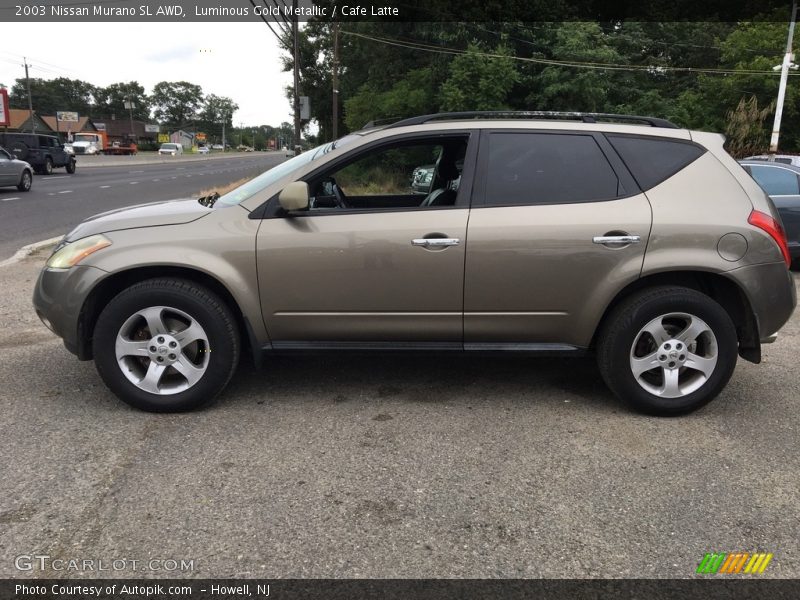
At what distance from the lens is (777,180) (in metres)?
8.34

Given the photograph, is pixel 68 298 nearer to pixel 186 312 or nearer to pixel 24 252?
pixel 186 312

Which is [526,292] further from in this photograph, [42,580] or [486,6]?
[486,6]

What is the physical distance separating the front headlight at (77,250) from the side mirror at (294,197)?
1079 mm

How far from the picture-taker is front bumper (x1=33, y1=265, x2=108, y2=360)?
3607 mm

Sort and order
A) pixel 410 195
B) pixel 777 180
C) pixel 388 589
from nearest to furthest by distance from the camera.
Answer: pixel 388 589
pixel 410 195
pixel 777 180

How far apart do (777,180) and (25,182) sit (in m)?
19.8

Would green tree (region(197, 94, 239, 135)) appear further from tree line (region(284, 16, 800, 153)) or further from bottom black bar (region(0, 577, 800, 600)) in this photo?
bottom black bar (region(0, 577, 800, 600))

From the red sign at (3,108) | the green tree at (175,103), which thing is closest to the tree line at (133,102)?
the green tree at (175,103)

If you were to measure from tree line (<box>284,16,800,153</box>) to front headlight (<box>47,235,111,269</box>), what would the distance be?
21361 mm

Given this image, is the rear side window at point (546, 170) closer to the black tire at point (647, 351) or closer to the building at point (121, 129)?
the black tire at point (647, 351)

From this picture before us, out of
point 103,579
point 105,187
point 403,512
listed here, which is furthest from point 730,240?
point 105,187

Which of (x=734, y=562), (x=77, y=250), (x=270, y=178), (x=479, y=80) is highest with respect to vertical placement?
(x=479, y=80)

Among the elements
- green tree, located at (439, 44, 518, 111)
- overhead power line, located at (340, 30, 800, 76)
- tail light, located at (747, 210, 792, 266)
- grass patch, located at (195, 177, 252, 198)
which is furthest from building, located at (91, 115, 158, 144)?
tail light, located at (747, 210, 792, 266)

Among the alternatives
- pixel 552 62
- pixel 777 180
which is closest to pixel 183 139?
pixel 552 62
